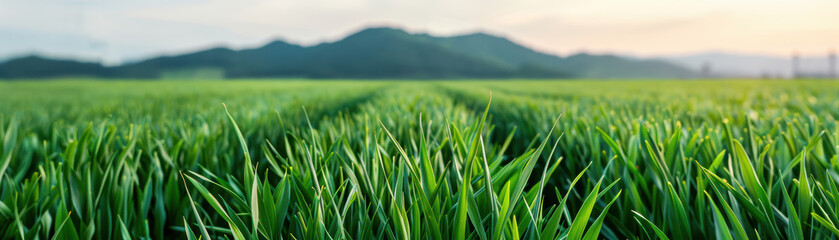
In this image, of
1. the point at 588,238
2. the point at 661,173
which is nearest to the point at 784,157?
the point at 661,173

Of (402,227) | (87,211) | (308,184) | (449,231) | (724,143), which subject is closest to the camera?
(402,227)

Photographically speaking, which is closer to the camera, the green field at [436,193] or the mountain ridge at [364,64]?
the green field at [436,193]

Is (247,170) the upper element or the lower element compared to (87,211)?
upper

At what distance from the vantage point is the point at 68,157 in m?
1.16

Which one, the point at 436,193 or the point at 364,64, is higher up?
the point at 436,193

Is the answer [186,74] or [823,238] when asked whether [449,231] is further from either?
[186,74]

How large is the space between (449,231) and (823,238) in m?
0.68

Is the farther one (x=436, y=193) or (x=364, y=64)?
(x=364, y=64)

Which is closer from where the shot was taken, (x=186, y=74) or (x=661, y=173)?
(x=661, y=173)

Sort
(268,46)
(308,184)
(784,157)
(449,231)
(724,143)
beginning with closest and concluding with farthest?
(449,231) < (308,184) < (784,157) < (724,143) < (268,46)

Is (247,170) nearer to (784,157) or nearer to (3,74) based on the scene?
(784,157)

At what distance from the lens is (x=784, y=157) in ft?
4.09

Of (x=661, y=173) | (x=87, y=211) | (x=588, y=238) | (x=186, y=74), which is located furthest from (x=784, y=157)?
(x=186, y=74)

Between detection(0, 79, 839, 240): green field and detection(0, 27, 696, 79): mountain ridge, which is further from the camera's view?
detection(0, 27, 696, 79): mountain ridge
